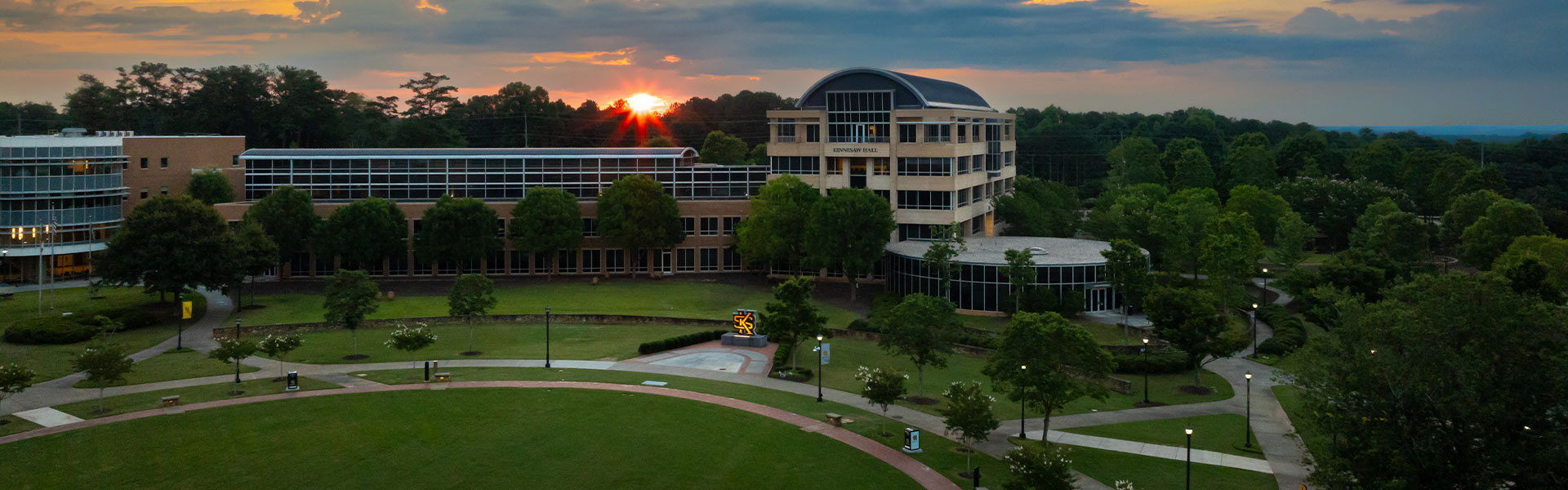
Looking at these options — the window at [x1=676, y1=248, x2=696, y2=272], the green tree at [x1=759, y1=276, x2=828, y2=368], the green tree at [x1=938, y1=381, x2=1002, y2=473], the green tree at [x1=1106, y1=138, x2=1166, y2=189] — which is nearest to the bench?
the green tree at [x1=938, y1=381, x2=1002, y2=473]

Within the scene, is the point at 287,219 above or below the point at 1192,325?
above

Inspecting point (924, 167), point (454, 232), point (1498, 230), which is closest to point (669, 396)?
point (454, 232)

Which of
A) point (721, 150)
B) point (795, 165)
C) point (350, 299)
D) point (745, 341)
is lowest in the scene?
point (745, 341)

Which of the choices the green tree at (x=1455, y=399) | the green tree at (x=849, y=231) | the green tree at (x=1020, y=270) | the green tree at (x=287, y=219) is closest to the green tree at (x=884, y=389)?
the green tree at (x=1455, y=399)

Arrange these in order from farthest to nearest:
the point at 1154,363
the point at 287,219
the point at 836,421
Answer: the point at 287,219 < the point at 1154,363 < the point at 836,421

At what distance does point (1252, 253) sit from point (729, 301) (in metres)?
36.7

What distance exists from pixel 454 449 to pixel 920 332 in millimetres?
21684

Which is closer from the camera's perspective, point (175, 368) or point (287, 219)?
point (175, 368)

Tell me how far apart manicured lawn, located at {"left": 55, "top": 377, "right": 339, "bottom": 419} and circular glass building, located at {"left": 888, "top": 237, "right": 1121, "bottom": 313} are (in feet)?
126

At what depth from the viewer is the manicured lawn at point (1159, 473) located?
38625 mm

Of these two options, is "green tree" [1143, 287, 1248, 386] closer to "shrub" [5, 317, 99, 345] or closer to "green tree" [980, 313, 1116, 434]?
"green tree" [980, 313, 1116, 434]

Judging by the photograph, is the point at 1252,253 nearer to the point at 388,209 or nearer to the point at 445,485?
the point at 445,485

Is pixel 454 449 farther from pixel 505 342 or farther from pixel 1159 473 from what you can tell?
pixel 1159 473

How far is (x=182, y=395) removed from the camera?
49719 millimetres
